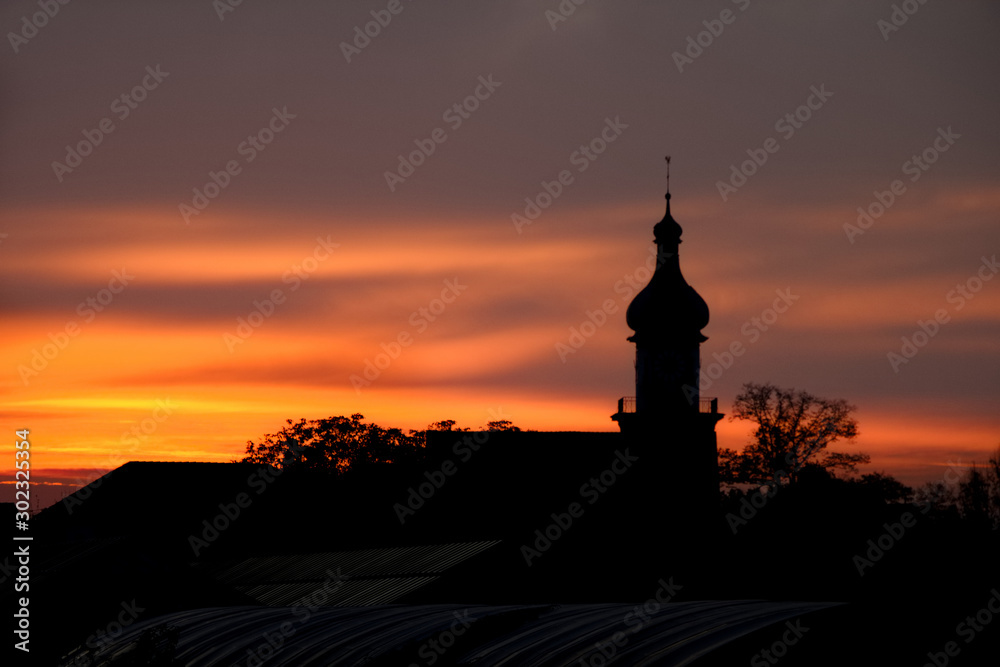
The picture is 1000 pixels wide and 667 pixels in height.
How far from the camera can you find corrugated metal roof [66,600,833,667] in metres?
20.7

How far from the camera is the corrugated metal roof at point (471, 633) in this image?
20688mm

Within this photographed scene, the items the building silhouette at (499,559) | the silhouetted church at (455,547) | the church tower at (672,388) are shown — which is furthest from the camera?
the church tower at (672,388)

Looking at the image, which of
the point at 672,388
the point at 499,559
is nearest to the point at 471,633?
the point at 499,559

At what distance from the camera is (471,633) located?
24.1m

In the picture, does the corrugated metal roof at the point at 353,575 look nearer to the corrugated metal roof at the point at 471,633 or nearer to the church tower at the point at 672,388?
the corrugated metal roof at the point at 471,633

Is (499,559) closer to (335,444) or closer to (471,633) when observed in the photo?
(471,633)

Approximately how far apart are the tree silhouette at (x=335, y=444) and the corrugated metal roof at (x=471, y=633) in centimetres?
4633

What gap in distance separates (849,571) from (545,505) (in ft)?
53.5

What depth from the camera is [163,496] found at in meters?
64.8

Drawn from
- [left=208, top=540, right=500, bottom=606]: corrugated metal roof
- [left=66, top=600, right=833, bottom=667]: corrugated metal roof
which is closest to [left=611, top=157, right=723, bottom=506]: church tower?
[left=208, top=540, right=500, bottom=606]: corrugated metal roof

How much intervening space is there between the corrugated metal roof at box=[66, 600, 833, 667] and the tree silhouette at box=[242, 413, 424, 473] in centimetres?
4633

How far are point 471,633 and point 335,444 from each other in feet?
184

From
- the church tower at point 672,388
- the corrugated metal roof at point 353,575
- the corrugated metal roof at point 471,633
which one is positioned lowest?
the corrugated metal roof at point 471,633

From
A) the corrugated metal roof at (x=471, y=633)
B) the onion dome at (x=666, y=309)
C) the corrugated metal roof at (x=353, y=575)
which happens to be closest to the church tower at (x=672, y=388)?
→ the onion dome at (x=666, y=309)
